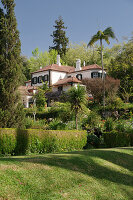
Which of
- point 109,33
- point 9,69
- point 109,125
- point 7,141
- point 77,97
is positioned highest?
point 109,33

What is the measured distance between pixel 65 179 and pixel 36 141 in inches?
233

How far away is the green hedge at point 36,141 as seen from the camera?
1037 cm

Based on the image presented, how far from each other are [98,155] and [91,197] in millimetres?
3287

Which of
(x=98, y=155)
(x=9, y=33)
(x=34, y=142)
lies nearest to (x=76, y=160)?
(x=98, y=155)

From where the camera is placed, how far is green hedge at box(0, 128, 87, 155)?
34.0 ft

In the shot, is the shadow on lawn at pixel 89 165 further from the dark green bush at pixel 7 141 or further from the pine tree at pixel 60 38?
the pine tree at pixel 60 38

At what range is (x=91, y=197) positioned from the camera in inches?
193

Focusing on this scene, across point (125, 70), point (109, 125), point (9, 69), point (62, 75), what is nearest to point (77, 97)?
point (109, 125)

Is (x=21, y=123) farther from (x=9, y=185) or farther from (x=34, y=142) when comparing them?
(x=9, y=185)

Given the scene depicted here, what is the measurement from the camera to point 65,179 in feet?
17.9

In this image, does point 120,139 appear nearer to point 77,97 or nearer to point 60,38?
point 77,97

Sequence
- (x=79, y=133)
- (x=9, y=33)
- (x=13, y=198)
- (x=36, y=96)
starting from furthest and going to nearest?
(x=36, y=96)
(x=9, y=33)
(x=79, y=133)
(x=13, y=198)

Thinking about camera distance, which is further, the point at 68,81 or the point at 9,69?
the point at 68,81

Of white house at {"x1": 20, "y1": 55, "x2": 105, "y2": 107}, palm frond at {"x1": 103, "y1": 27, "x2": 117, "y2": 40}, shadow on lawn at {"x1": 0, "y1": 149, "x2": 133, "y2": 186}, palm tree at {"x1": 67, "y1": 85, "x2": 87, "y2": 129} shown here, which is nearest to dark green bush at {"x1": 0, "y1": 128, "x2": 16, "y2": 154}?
shadow on lawn at {"x1": 0, "y1": 149, "x2": 133, "y2": 186}
